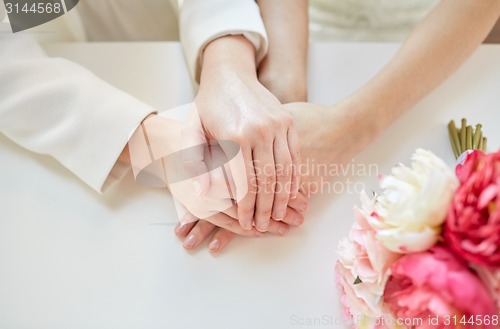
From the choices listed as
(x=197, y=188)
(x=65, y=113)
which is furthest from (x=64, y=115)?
(x=197, y=188)

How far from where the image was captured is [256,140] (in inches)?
24.8

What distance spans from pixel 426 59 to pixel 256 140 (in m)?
0.32

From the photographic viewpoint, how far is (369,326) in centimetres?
49

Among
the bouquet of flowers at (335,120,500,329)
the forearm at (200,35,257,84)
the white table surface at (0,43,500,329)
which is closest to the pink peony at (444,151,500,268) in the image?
the bouquet of flowers at (335,120,500,329)

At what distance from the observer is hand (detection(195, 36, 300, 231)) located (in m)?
0.63

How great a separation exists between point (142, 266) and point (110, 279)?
0.04m

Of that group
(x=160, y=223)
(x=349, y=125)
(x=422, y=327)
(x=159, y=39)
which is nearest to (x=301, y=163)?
(x=349, y=125)

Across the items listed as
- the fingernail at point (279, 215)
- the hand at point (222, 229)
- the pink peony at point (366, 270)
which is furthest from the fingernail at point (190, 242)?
the pink peony at point (366, 270)

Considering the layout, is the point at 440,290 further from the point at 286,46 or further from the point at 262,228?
the point at 286,46

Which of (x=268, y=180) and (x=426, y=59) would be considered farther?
(x=426, y=59)

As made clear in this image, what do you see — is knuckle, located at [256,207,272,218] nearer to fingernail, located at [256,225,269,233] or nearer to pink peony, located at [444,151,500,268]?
fingernail, located at [256,225,269,233]

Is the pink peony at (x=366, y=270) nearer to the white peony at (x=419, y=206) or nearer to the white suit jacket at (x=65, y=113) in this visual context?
the white peony at (x=419, y=206)

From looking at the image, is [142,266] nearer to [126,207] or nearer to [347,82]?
[126,207]

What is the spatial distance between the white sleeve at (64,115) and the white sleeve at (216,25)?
129 mm
